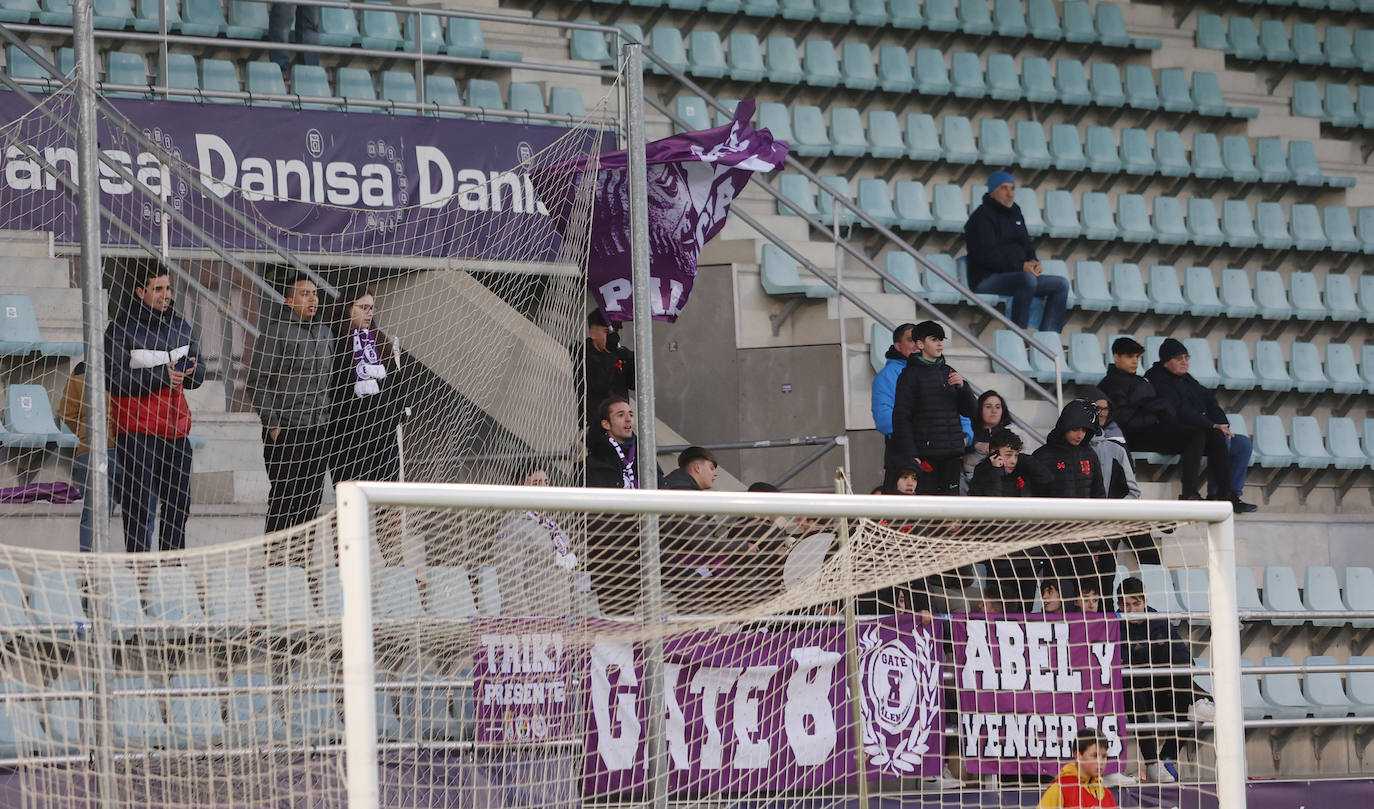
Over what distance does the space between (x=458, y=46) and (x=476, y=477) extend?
154 inches

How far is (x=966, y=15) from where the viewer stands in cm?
1376

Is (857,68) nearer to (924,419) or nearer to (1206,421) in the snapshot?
(1206,421)

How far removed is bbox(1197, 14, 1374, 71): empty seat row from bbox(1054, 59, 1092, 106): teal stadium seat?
146 centimetres

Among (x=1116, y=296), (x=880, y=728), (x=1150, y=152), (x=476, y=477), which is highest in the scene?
(x=1150, y=152)

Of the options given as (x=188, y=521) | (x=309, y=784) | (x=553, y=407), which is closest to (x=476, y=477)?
(x=553, y=407)

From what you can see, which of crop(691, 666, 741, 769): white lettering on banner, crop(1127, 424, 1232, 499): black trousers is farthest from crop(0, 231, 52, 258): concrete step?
crop(1127, 424, 1232, 499): black trousers

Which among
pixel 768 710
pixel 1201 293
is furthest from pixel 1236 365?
pixel 768 710

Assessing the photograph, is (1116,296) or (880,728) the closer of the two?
(880,728)

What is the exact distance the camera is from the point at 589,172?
738cm

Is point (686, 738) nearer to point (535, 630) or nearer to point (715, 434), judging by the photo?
point (535, 630)

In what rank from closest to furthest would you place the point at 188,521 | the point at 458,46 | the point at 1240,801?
the point at 1240,801
the point at 188,521
the point at 458,46

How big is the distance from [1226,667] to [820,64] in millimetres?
8379

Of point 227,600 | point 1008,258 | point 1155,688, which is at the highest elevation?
point 1008,258

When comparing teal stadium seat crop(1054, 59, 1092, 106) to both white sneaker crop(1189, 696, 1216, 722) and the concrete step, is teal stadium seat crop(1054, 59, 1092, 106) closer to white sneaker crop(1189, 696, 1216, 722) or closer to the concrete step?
white sneaker crop(1189, 696, 1216, 722)
